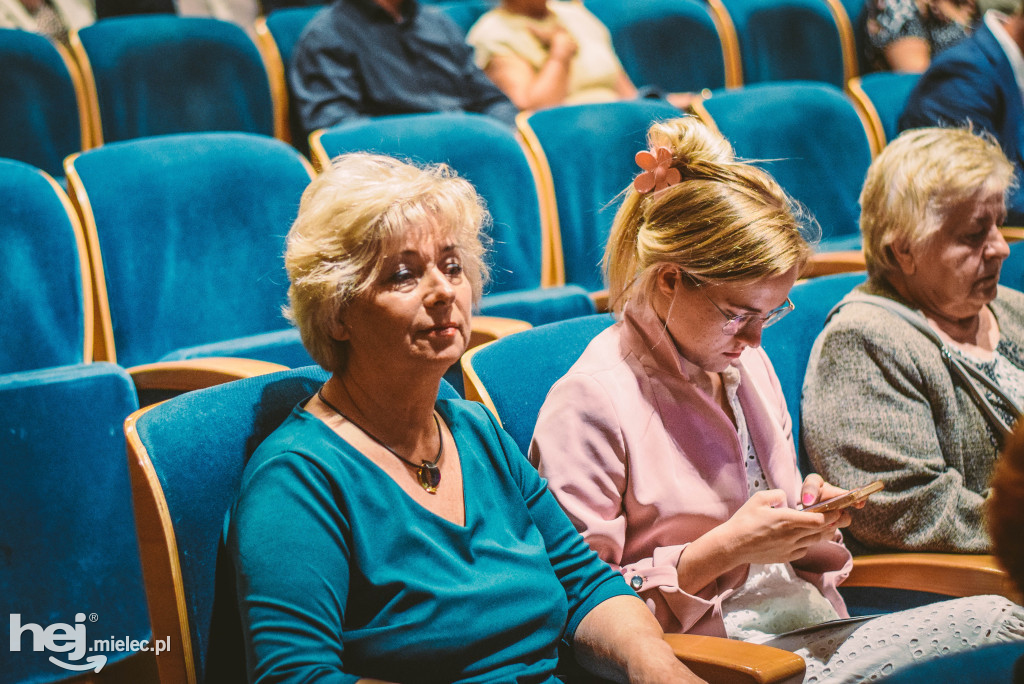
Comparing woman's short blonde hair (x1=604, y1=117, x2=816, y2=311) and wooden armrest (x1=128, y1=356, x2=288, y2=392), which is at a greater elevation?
woman's short blonde hair (x1=604, y1=117, x2=816, y2=311)

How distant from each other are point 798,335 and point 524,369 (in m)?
0.46

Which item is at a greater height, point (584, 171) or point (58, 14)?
point (58, 14)

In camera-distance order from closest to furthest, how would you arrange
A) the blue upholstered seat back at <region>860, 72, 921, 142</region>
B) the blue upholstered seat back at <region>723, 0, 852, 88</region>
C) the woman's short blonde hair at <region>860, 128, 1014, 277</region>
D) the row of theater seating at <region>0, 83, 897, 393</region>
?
the woman's short blonde hair at <region>860, 128, 1014, 277</region> < the row of theater seating at <region>0, 83, 897, 393</region> < the blue upholstered seat back at <region>860, 72, 921, 142</region> < the blue upholstered seat back at <region>723, 0, 852, 88</region>

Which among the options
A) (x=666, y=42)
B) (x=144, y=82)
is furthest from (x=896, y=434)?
(x=666, y=42)

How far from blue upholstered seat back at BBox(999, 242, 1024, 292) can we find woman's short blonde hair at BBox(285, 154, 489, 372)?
1.14 meters

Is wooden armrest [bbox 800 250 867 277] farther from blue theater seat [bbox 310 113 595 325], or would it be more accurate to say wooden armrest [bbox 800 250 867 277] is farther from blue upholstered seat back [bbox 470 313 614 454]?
blue upholstered seat back [bbox 470 313 614 454]

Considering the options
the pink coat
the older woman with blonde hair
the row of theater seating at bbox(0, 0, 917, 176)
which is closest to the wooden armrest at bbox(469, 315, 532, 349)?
the pink coat

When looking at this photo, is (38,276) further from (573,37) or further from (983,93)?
(983,93)

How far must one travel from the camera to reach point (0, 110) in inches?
76.4

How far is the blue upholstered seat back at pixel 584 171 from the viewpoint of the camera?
75.6 inches

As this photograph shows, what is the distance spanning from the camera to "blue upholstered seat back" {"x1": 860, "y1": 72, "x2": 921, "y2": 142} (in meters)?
2.48

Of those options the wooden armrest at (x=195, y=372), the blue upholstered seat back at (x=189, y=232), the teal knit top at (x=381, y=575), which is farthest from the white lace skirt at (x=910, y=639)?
the blue upholstered seat back at (x=189, y=232)

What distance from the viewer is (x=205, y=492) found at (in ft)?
2.84

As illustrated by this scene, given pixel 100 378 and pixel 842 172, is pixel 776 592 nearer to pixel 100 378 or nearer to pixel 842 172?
pixel 100 378
